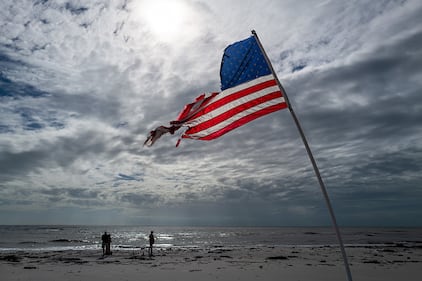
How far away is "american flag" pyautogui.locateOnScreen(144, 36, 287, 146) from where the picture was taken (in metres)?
6.79

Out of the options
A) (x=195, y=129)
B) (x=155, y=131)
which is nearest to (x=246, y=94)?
(x=195, y=129)

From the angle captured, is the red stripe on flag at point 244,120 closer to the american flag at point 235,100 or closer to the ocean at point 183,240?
the american flag at point 235,100

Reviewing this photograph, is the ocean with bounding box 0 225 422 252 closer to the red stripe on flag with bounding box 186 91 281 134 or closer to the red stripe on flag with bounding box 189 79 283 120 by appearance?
the red stripe on flag with bounding box 186 91 281 134

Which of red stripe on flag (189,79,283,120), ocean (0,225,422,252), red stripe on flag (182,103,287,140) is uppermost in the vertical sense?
red stripe on flag (189,79,283,120)

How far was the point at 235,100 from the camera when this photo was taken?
712 cm

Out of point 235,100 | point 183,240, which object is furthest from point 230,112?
point 183,240

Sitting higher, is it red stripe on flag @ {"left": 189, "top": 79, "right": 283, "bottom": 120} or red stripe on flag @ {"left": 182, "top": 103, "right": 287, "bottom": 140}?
red stripe on flag @ {"left": 189, "top": 79, "right": 283, "bottom": 120}

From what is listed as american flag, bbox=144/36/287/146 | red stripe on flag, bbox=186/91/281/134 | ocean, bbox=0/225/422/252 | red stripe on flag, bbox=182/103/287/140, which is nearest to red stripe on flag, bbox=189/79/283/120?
american flag, bbox=144/36/287/146

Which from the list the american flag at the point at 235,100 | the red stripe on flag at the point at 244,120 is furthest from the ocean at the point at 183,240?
the red stripe on flag at the point at 244,120

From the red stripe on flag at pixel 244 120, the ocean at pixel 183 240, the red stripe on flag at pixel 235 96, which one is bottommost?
the ocean at pixel 183 240

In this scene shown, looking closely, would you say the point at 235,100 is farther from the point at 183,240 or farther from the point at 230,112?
the point at 183,240

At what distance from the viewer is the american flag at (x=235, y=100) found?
679 cm

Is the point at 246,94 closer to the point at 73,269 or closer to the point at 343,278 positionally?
the point at 343,278

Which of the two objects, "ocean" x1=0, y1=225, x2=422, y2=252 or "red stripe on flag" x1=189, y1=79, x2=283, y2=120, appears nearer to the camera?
"red stripe on flag" x1=189, y1=79, x2=283, y2=120
